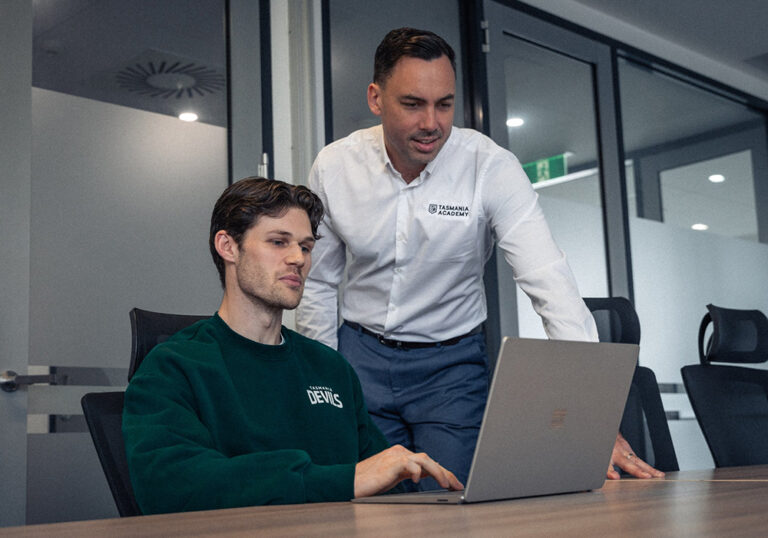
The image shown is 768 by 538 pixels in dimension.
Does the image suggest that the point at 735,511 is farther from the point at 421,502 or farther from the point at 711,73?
the point at 711,73

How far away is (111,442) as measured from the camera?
56.2 inches

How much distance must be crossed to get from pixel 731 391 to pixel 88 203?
6.58 feet

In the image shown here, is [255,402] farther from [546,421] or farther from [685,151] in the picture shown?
[685,151]

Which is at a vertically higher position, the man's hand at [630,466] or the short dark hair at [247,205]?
the short dark hair at [247,205]

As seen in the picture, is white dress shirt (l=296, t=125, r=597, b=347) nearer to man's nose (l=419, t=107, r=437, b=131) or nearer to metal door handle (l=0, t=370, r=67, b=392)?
man's nose (l=419, t=107, r=437, b=131)

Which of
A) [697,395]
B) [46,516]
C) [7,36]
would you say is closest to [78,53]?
[7,36]

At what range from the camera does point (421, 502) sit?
105cm

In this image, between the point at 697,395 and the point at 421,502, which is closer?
the point at 421,502

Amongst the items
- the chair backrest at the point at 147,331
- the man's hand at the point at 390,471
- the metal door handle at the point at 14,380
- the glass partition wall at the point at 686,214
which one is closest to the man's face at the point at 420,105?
the chair backrest at the point at 147,331

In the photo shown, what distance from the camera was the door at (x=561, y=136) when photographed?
3811 millimetres

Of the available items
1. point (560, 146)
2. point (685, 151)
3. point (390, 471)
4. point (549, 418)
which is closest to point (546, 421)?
point (549, 418)

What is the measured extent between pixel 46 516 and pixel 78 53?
1.36 m

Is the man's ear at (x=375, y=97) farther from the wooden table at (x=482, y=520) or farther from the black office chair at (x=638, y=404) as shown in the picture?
the wooden table at (x=482, y=520)

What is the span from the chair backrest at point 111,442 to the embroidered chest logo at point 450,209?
837 millimetres
